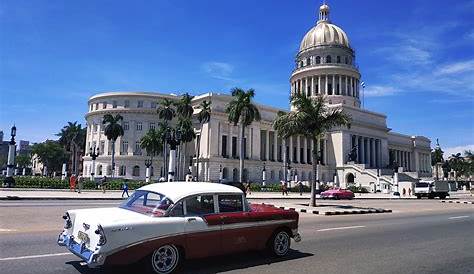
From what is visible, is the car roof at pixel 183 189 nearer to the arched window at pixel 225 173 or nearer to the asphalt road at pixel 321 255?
the asphalt road at pixel 321 255

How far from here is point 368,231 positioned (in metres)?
14.5

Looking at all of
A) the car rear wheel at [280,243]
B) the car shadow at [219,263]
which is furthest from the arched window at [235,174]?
the car rear wheel at [280,243]

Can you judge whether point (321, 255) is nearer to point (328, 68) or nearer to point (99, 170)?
point (99, 170)

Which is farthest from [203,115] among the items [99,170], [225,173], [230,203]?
[230,203]

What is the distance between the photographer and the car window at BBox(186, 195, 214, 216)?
8.01m

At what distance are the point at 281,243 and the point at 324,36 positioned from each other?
105 metres

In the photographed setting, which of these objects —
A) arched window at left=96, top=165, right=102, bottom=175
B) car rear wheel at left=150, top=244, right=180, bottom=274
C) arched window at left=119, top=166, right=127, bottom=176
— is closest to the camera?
car rear wheel at left=150, top=244, right=180, bottom=274

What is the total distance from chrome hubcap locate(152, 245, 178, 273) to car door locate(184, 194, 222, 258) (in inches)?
11.3

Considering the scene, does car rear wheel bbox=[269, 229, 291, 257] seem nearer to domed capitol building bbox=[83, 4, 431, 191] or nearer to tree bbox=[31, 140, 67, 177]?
domed capitol building bbox=[83, 4, 431, 191]

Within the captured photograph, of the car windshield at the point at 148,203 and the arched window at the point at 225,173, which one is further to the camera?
the arched window at the point at 225,173

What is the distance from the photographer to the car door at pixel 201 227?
778 centimetres

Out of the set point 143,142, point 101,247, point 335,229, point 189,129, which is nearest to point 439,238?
point 335,229

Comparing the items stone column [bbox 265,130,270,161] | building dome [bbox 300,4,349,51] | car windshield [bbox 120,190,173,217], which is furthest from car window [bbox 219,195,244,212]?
building dome [bbox 300,4,349,51]

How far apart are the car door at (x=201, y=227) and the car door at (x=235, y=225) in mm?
182
